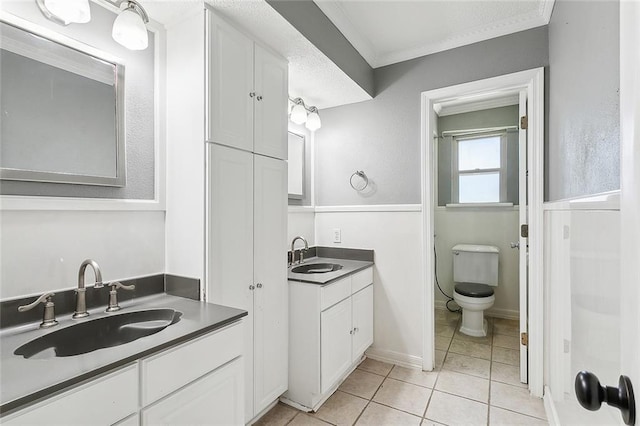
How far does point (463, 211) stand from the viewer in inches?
142

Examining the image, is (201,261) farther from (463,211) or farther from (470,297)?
(463,211)

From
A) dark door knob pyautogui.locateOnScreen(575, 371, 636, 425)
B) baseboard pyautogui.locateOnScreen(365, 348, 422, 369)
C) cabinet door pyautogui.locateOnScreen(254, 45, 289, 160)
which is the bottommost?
baseboard pyautogui.locateOnScreen(365, 348, 422, 369)

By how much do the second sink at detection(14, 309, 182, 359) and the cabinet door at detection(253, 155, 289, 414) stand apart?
53 cm

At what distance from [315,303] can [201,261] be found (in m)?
0.77

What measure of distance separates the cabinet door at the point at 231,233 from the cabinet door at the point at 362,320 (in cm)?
89

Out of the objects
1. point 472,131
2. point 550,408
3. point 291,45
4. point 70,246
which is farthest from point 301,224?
point 472,131

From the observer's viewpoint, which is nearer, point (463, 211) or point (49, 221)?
point (49, 221)

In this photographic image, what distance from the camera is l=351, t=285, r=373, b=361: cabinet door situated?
7.44ft

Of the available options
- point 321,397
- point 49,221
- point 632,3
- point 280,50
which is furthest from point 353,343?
point 632,3

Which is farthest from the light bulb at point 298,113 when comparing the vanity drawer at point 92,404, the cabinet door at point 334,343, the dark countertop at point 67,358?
the vanity drawer at point 92,404

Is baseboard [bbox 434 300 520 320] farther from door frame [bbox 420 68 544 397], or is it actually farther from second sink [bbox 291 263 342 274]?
second sink [bbox 291 263 342 274]

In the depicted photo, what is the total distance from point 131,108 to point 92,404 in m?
1.26

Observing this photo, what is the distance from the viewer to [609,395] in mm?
472

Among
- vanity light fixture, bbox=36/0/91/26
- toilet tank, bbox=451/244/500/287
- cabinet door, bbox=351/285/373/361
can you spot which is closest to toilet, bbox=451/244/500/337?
toilet tank, bbox=451/244/500/287
